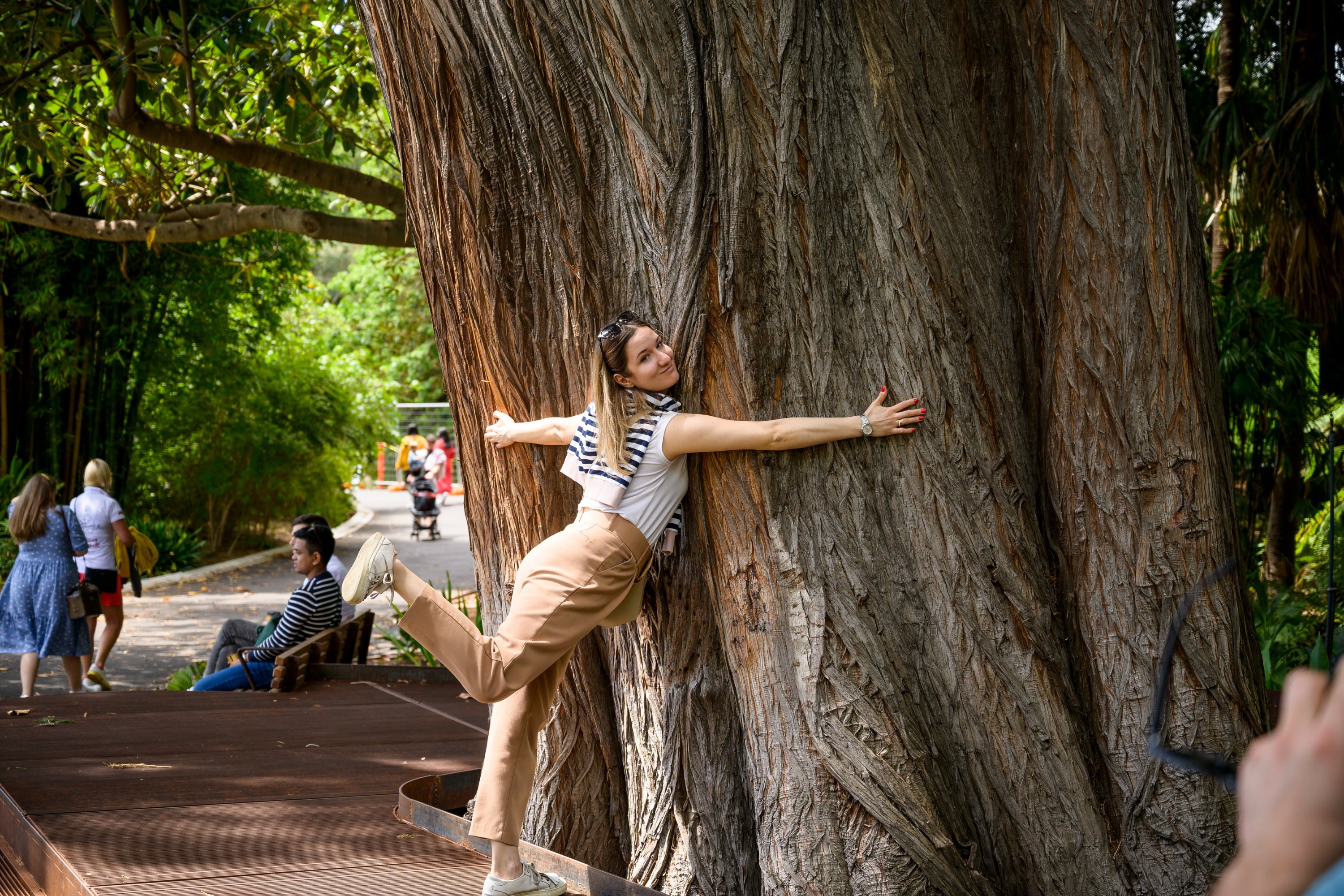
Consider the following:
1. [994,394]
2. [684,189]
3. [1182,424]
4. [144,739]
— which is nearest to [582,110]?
[684,189]

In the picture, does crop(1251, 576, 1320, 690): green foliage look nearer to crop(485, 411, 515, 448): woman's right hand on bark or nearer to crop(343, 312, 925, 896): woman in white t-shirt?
crop(343, 312, 925, 896): woman in white t-shirt

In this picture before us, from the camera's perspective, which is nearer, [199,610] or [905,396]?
[905,396]

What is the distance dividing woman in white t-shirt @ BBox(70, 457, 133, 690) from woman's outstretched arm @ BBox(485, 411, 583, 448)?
6216mm

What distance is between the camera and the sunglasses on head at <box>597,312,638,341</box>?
352 centimetres

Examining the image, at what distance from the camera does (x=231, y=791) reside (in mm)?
4859

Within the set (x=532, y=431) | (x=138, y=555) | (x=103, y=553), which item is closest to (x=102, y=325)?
(x=138, y=555)

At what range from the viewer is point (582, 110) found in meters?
3.59

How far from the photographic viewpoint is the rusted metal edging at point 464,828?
369cm

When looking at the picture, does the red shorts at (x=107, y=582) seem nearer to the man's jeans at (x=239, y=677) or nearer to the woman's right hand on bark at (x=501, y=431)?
the man's jeans at (x=239, y=677)

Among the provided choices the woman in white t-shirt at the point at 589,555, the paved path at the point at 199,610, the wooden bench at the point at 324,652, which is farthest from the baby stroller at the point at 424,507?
the woman in white t-shirt at the point at 589,555

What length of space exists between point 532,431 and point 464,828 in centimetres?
154

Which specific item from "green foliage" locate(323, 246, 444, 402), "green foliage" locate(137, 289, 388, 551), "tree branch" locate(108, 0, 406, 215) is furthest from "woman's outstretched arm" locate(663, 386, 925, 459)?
"green foliage" locate(323, 246, 444, 402)

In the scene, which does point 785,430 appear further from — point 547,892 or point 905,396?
point 547,892

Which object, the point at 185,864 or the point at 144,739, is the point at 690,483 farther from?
the point at 144,739
